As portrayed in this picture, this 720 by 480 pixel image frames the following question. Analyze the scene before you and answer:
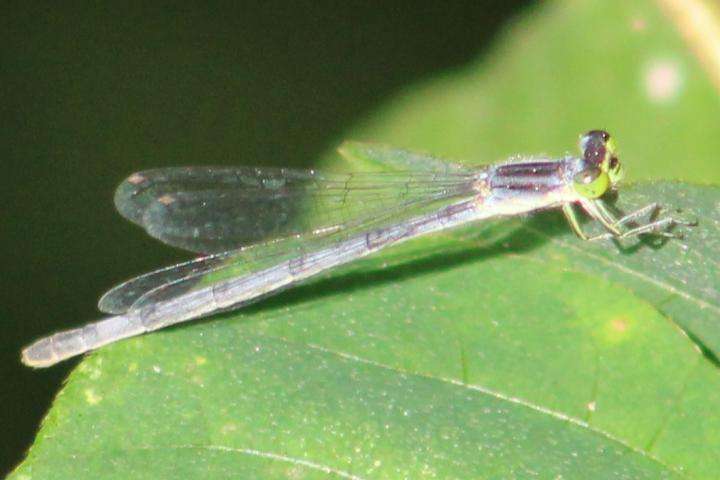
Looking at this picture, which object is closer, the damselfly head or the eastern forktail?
the eastern forktail

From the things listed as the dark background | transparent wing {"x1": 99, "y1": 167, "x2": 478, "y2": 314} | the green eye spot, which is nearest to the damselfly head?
the green eye spot

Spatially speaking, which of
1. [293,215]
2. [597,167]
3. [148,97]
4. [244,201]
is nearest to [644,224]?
[597,167]

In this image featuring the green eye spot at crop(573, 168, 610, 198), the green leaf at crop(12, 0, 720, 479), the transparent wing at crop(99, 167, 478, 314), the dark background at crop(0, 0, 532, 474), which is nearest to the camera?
the green leaf at crop(12, 0, 720, 479)

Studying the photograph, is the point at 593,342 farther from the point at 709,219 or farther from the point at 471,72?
the point at 471,72

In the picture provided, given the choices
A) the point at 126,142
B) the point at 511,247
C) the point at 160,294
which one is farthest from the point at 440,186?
the point at 126,142

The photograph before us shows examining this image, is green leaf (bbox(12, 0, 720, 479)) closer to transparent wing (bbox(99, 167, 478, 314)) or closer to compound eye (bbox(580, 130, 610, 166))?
compound eye (bbox(580, 130, 610, 166))

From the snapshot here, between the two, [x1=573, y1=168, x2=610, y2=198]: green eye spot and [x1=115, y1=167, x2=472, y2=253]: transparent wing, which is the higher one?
[x1=573, y1=168, x2=610, y2=198]: green eye spot

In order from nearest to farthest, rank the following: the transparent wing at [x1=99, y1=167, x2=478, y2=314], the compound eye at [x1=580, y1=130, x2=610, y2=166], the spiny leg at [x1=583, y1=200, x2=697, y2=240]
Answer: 1. the spiny leg at [x1=583, y1=200, x2=697, y2=240]
2. the compound eye at [x1=580, y1=130, x2=610, y2=166]
3. the transparent wing at [x1=99, y1=167, x2=478, y2=314]
